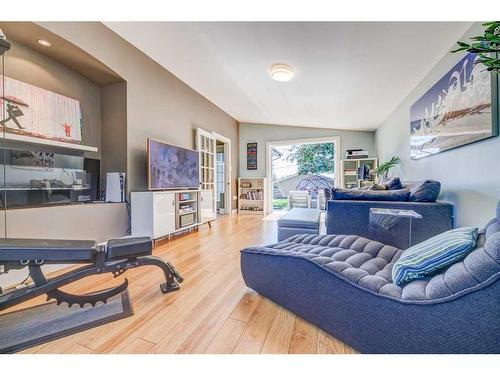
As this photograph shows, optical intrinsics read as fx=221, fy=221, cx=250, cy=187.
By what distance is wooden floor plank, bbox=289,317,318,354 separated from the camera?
3.52 ft

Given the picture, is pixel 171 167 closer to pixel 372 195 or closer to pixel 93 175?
pixel 93 175

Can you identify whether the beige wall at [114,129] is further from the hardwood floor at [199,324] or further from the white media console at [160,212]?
the hardwood floor at [199,324]

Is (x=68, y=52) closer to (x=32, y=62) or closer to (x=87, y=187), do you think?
(x=32, y=62)

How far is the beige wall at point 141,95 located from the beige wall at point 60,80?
0.47 m

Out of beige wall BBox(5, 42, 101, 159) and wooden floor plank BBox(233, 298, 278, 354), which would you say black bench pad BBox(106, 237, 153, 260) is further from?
beige wall BBox(5, 42, 101, 159)

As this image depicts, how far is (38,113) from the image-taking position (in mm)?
2270

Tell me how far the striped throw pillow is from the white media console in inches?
103

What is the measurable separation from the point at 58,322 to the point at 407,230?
2.67 metres

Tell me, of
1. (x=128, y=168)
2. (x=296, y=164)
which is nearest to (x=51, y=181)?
(x=128, y=168)

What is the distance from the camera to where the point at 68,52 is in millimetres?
2369

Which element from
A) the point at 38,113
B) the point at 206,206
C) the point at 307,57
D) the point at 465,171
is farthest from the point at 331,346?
the point at 206,206

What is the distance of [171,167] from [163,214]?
2.48 feet

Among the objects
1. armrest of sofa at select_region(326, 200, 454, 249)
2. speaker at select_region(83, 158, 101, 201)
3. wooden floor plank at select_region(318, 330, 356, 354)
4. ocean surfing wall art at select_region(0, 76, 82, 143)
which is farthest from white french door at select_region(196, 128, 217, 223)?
wooden floor plank at select_region(318, 330, 356, 354)

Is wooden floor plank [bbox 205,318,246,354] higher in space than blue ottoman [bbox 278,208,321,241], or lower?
lower
